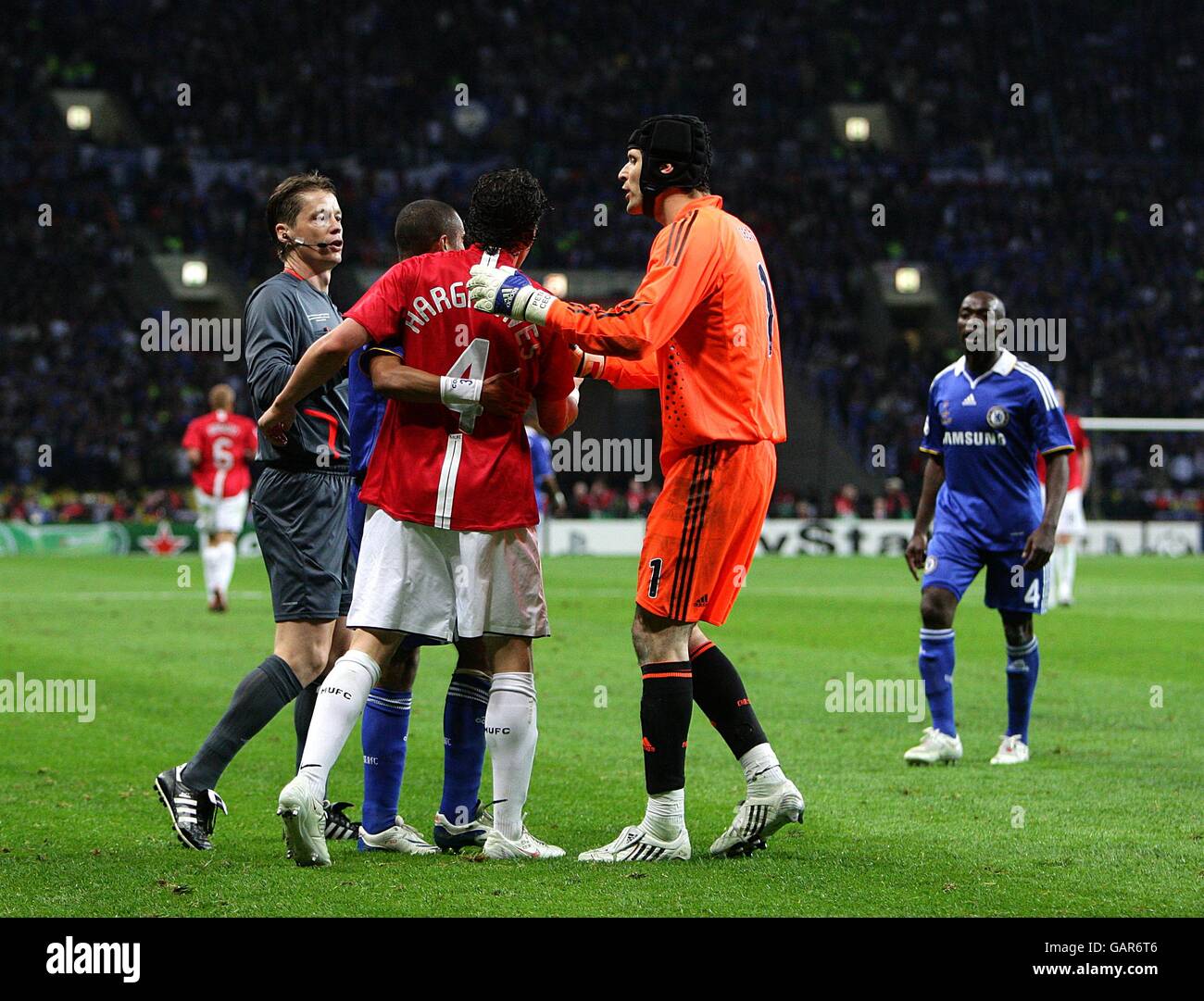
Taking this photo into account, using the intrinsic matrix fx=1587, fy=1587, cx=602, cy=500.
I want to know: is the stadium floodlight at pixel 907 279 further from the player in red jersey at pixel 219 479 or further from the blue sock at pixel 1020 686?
the blue sock at pixel 1020 686

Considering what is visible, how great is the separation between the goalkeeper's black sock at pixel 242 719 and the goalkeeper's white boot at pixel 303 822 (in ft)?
1.96

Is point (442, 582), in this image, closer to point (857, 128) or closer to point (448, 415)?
point (448, 415)

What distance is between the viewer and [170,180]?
37219 mm

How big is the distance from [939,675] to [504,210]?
3938 mm

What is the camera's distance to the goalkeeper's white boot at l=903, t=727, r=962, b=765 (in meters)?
7.74

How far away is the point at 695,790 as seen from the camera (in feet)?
22.9

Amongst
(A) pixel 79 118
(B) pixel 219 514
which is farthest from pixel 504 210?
(A) pixel 79 118

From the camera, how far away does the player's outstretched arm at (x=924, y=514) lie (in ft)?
26.8
